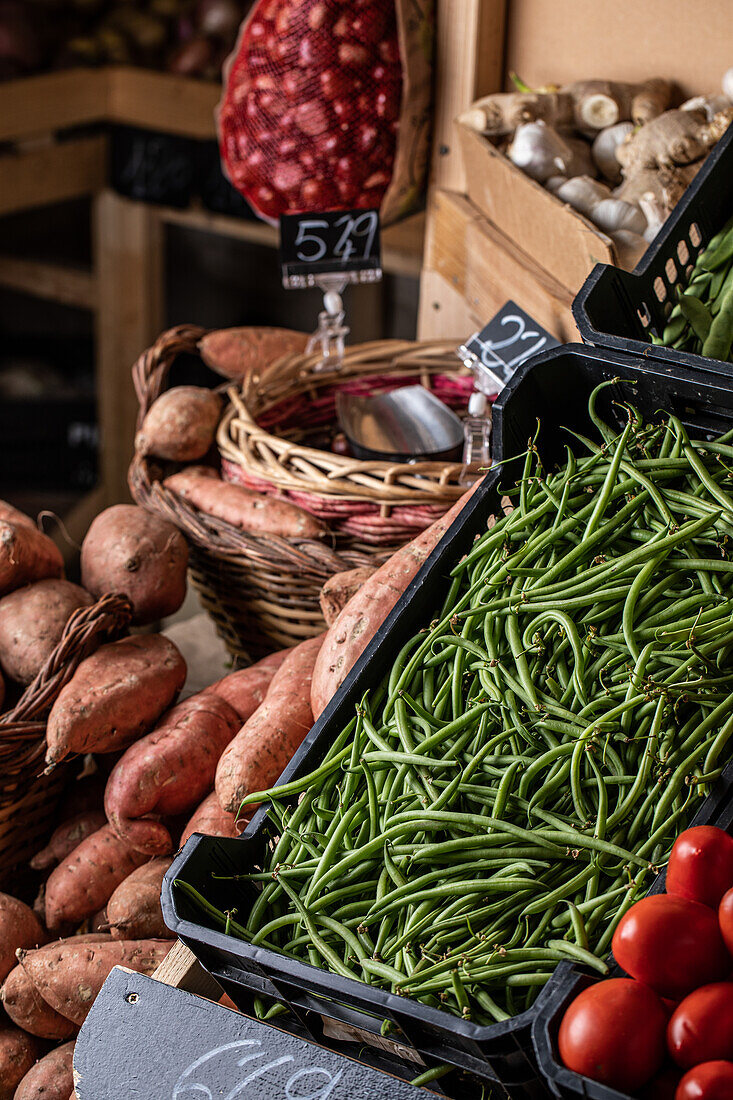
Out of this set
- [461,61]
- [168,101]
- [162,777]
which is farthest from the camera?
[168,101]

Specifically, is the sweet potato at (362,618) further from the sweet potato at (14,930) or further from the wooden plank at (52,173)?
the wooden plank at (52,173)

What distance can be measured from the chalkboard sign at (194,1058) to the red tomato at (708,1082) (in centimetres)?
21

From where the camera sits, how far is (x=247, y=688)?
1.41 m

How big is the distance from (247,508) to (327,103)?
0.87 metres

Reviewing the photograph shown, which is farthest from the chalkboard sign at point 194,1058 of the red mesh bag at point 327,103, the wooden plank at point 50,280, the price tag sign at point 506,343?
the wooden plank at point 50,280

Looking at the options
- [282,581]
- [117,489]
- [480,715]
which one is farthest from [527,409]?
[117,489]

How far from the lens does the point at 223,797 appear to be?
1.21 meters

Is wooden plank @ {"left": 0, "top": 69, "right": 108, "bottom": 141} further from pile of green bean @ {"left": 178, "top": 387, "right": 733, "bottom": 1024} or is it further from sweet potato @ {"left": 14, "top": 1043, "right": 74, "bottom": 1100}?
sweet potato @ {"left": 14, "top": 1043, "right": 74, "bottom": 1100}

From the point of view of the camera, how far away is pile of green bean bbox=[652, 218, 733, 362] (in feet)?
3.91

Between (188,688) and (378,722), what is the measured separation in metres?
0.82

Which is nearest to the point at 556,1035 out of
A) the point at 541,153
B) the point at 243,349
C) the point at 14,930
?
the point at 14,930

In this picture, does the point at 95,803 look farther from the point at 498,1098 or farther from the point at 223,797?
the point at 498,1098

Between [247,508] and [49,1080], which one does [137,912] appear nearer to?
[49,1080]

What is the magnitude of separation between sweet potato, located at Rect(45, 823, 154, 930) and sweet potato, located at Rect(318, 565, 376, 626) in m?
0.41
